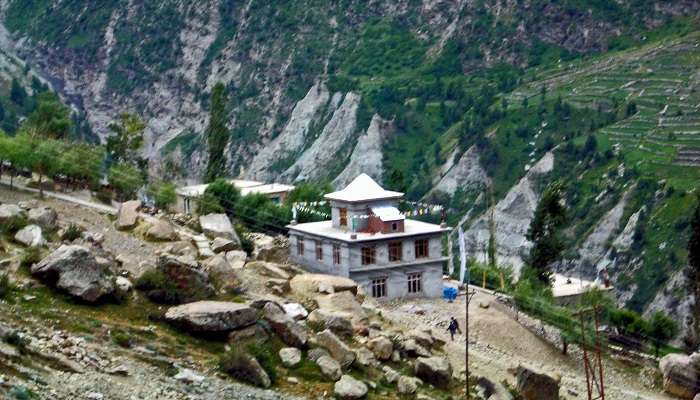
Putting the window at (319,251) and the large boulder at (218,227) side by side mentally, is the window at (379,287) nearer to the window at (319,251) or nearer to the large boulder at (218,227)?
the window at (319,251)

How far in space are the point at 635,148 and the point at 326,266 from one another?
90017 mm

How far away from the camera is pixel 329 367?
54344 millimetres

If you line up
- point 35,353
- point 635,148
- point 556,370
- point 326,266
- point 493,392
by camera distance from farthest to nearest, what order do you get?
point 635,148 → point 326,266 → point 556,370 → point 493,392 → point 35,353

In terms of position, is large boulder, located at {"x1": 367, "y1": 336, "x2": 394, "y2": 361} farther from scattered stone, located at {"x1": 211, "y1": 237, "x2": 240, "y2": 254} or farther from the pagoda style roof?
the pagoda style roof

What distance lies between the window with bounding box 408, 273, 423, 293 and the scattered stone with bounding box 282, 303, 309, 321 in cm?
1569

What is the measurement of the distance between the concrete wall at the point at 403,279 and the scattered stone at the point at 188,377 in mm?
25290

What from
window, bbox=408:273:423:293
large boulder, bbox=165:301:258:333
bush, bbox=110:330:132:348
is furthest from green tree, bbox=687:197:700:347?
bush, bbox=110:330:132:348

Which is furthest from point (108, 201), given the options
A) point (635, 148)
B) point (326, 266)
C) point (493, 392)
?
point (635, 148)

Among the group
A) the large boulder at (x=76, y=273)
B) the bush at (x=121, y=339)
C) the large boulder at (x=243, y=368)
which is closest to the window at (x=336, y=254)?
the large boulder at (x=76, y=273)

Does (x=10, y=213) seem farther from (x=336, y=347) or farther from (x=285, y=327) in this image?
(x=336, y=347)

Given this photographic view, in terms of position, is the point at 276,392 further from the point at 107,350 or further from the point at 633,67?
the point at 633,67

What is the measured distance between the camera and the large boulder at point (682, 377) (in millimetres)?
71125

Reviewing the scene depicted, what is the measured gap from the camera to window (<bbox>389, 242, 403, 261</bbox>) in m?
76.6

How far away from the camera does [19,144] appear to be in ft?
277
